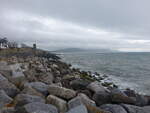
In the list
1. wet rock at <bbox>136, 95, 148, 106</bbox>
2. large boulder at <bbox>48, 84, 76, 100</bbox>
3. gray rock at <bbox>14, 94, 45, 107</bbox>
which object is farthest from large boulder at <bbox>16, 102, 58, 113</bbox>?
wet rock at <bbox>136, 95, 148, 106</bbox>

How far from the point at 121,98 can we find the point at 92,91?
4.71ft

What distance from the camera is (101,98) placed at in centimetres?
674

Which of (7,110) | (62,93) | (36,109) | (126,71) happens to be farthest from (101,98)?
(126,71)

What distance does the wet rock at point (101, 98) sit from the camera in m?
6.62

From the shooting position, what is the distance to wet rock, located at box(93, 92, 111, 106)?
662 cm

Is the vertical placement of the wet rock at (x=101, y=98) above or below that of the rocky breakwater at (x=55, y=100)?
below

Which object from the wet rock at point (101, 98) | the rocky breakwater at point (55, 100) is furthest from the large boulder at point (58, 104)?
the wet rock at point (101, 98)

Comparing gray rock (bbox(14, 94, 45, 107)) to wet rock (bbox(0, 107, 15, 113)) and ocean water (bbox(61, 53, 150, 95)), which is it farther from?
ocean water (bbox(61, 53, 150, 95))

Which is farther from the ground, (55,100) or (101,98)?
(55,100)

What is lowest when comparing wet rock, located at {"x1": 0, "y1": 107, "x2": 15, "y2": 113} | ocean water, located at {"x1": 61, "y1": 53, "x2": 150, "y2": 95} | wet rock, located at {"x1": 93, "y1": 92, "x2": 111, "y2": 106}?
ocean water, located at {"x1": 61, "y1": 53, "x2": 150, "y2": 95}

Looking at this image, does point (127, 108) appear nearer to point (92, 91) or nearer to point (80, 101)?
point (80, 101)

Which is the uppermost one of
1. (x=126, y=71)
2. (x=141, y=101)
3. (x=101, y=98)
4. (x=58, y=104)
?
(x=58, y=104)

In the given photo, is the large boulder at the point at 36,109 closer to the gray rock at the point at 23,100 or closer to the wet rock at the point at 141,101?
the gray rock at the point at 23,100

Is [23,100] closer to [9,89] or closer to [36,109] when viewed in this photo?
[36,109]
